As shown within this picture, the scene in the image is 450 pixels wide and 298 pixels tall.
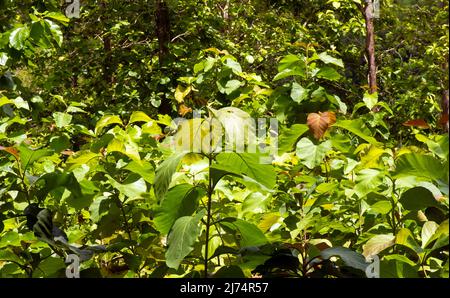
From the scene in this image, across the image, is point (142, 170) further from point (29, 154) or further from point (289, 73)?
point (289, 73)

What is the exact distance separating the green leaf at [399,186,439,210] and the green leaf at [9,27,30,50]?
5.16 ft

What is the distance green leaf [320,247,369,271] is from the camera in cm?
116

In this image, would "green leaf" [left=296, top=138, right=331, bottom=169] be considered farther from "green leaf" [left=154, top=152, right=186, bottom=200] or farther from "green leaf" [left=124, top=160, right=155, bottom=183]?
"green leaf" [left=154, top=152, right=186, bottom=200]

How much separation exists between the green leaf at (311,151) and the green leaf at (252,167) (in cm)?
42

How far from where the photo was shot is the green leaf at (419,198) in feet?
4.00

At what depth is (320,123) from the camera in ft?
5.50

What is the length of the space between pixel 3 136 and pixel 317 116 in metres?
1.03

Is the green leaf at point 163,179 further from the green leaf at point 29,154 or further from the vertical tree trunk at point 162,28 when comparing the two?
the vertical tree trunk at point 162,28

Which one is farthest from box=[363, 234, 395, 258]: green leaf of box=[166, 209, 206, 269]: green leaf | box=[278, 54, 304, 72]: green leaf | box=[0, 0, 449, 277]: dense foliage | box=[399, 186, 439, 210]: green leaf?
box=[278, 54, 304, 72]: green leaf

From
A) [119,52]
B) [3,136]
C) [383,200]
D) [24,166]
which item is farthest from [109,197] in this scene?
[119,52]

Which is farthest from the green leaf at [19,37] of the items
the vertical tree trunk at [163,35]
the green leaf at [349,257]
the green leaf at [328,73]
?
the vertical tree trunk at [163,35]

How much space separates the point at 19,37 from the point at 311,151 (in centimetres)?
120

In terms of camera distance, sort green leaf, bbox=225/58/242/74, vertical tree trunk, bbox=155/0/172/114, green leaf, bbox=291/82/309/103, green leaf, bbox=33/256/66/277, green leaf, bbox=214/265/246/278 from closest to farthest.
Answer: green leaf, bbox=214/265/246/278 < green leaf, bbox=33/256/66/277 < green leaf, bbox=291/82/309/103 < green leaf, bbox=225/58/242/74 < vertical tree trunk, bbox=155/0/172/114
